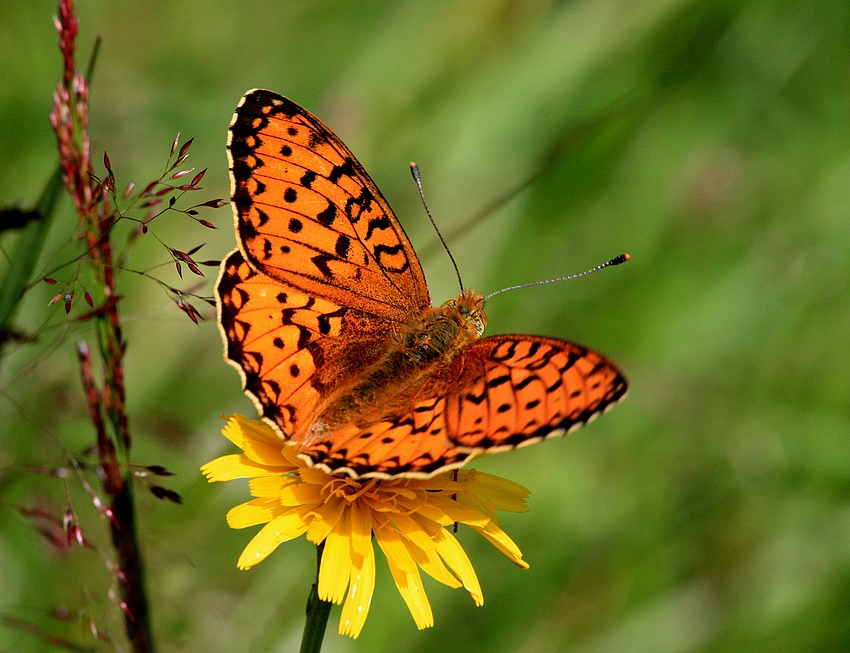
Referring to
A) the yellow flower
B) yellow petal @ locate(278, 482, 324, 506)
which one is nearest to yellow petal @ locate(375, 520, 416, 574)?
the yellow flower

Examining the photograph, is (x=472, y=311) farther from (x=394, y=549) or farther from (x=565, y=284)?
(x=565, y=284)

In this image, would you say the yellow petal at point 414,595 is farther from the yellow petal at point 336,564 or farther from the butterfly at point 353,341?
the butterfly at point 353,341

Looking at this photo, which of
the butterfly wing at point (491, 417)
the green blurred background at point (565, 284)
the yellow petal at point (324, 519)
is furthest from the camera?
the green blurred background at point (565, 284)

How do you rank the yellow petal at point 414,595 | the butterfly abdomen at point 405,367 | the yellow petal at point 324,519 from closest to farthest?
the yellow petal at point 324,519 < the yellow petal at point 414,595 < the butterfly abdomen at point 405,367

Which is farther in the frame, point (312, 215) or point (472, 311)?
point (472, 311)

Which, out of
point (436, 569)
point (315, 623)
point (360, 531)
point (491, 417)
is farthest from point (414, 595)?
point (491, 417)

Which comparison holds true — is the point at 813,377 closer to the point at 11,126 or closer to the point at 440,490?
the point at 440,490

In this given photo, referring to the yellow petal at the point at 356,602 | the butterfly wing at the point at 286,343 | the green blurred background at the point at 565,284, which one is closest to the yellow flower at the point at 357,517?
the yellow petal at the point at 356,602

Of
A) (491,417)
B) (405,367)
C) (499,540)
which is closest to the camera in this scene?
(491,417)
